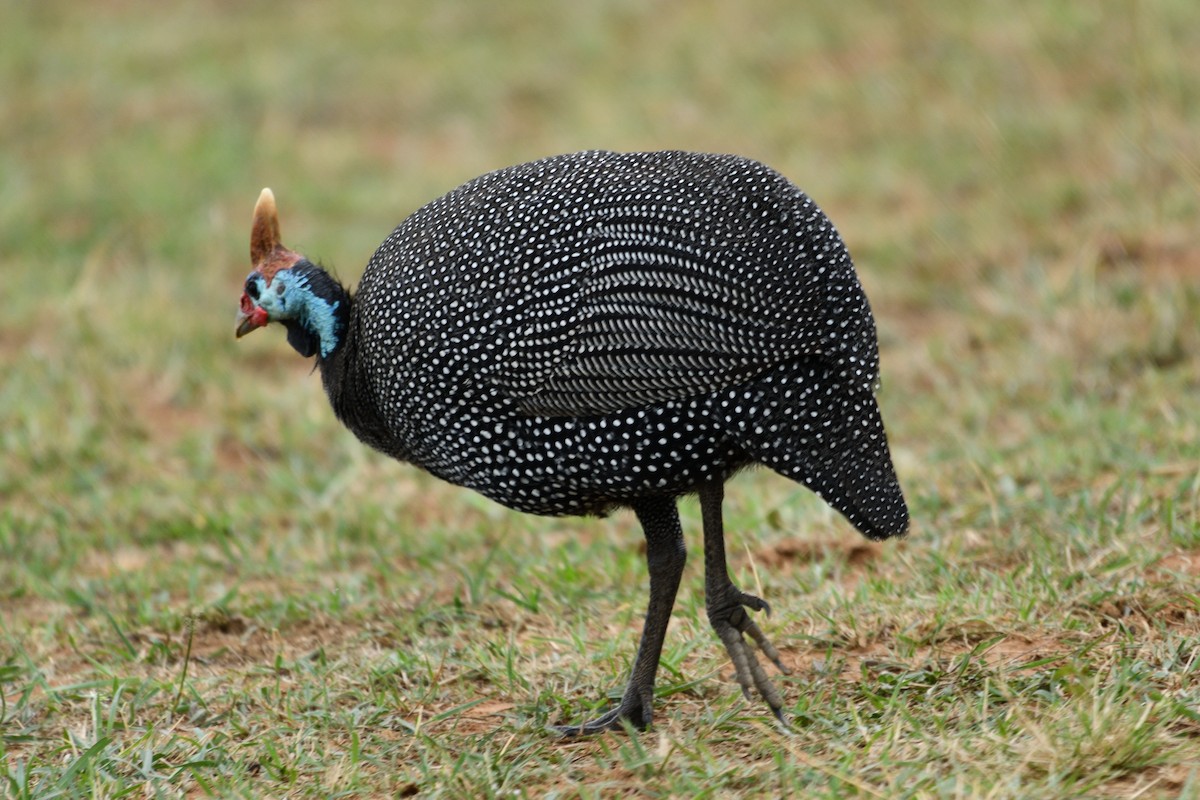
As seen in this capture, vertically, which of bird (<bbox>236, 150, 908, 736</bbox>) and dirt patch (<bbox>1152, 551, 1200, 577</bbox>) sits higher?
bird (<bbox>236, 150, 908, 736</bbox>)

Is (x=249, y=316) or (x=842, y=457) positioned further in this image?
(x=249, y=316)

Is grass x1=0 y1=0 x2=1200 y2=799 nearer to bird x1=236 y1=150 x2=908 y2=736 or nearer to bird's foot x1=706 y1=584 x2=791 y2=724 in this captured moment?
bird's foot x1=706 y1=584 x2=791 y2=724

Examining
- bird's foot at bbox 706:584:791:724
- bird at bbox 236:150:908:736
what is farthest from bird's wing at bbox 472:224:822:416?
bird's foot at bbox 706:584:791:724

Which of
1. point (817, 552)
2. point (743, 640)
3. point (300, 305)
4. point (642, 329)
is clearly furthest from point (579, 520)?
point (642, 329)

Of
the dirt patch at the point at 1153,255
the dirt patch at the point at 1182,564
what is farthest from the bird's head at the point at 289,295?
the dirt patch at the point at 1153,255

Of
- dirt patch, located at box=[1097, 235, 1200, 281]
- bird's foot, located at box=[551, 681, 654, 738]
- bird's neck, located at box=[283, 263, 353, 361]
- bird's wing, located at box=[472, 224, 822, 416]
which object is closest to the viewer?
bird's wing, located at box=[472, 224, 822, 416]

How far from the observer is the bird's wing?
10.2ft

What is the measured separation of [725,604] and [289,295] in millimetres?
1324

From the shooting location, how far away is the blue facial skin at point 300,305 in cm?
371

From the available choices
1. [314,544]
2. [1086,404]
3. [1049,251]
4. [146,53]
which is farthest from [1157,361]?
[146,53]

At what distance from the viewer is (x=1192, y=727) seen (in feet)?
9.71

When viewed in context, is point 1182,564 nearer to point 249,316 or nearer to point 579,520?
point 579,520

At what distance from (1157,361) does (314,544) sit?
309cm

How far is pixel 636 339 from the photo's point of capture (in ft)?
10.3
